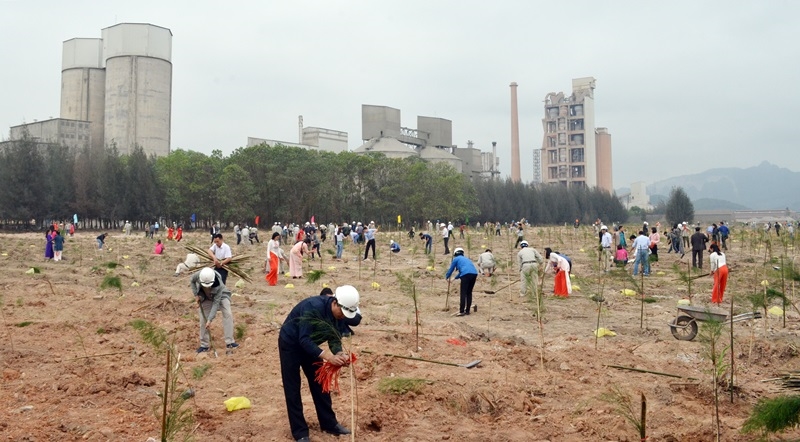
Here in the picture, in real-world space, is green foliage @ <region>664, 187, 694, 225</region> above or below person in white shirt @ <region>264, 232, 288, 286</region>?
above

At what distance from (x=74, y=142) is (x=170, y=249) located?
50.6m

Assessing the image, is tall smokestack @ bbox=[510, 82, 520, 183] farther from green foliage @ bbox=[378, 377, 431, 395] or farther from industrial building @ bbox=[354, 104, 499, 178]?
green foliage @ bbox=[378, 377, 431, 395]

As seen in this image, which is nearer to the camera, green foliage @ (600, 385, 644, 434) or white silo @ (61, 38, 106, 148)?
green foliage @ (600, 385, 644, 434)

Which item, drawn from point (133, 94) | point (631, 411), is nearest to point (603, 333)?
point (631, 411)

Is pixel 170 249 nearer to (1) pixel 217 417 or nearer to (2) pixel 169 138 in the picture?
(1) pixel 217 417

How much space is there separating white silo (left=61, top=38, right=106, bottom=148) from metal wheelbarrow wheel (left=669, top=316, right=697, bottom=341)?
7938 cm

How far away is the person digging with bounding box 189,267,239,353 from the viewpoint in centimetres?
920

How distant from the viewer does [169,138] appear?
247ft

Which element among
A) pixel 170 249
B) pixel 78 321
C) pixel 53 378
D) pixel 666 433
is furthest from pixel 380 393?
pixel 170 249

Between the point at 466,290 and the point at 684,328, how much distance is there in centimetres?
441

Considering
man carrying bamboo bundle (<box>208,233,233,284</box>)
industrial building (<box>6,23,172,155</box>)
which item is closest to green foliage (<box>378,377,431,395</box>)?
man carrying bamboo bundle (<box>208,233,233,284</box>)

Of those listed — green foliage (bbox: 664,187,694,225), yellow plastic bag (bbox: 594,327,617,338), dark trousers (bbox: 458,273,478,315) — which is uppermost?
green foliage (bbox: 664,187,694,225)

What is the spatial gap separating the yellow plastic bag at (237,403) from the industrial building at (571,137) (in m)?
113

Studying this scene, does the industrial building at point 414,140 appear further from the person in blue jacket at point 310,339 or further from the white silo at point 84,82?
the person in blue jacket at point 310,339
